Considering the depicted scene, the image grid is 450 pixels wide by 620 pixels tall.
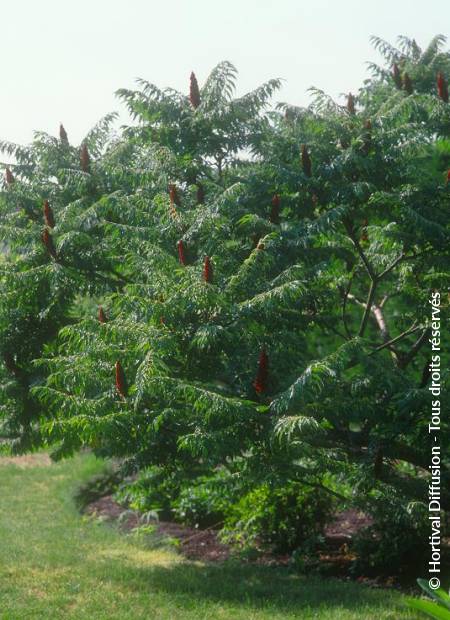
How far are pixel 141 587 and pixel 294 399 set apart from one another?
324cm

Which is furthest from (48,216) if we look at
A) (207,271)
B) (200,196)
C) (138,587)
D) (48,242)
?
(138,587)

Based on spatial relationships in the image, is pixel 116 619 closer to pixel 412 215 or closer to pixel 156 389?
pixel 156 389

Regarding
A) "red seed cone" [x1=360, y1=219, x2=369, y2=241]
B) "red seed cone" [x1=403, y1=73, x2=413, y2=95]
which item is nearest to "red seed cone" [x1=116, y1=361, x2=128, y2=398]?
"red seed cone" [x1=360, y1=219, x2=369, y2=241]

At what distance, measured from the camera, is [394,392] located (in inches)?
337

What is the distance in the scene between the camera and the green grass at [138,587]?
8.39 m

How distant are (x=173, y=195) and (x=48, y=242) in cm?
144

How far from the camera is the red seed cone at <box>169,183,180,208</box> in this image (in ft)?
30.3

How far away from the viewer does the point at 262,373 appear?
7945 mm

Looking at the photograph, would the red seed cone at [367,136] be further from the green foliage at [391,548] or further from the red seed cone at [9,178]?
the red seed cone at [9,178]

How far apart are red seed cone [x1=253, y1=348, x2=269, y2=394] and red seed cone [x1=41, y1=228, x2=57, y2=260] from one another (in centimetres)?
285

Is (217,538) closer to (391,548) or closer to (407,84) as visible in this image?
(391,548)

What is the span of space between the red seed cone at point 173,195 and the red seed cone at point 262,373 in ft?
6.91

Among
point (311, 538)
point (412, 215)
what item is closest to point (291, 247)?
point (412, 215)

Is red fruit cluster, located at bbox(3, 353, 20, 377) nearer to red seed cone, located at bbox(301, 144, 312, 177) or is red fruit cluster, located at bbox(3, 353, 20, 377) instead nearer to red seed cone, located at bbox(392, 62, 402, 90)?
red seed cone, located at bbox(301, 144, 312, 177)
